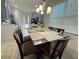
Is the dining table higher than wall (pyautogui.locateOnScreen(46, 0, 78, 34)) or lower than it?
lower

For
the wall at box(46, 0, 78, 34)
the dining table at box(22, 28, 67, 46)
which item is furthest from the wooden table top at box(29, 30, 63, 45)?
the wall at box(46, 0, 78, 34)

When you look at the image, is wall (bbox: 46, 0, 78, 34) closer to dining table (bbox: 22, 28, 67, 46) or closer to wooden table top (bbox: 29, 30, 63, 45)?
dining table (bbox: 22, 28, 67, 46)

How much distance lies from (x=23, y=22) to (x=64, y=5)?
24.5 feet

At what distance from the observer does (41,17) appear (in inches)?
326

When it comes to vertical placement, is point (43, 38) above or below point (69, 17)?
below

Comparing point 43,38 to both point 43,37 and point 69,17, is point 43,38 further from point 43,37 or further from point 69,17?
point 69,17

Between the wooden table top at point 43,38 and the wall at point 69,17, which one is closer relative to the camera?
the wooden table top at point 43,38

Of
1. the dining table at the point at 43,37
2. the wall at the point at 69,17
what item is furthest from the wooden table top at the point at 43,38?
the wall at the point at 69,17

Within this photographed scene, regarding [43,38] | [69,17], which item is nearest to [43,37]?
[43,38]

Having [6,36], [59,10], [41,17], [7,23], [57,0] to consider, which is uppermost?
[57,0]

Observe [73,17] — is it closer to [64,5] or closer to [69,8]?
[69,8]

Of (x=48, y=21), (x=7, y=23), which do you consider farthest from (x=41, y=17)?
(x=7, y=23)

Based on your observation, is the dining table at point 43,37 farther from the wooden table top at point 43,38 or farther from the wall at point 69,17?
the wall at point 69,17

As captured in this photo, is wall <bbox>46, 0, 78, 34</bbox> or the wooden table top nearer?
the wooden table top
